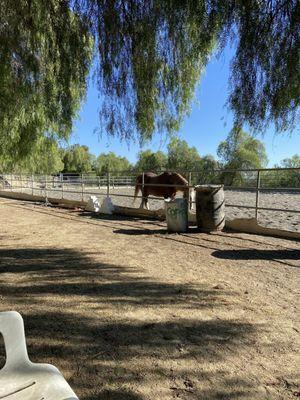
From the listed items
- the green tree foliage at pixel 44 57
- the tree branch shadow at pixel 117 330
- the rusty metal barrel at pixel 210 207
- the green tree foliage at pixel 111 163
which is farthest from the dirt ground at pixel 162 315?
the green tree foliage at pixel 111 163

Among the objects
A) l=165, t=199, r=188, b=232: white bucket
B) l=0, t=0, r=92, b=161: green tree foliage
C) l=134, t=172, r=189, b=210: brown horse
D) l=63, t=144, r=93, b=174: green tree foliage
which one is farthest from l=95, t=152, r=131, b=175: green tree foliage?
l=0, t=0, r=92, b=161: green tree foliage

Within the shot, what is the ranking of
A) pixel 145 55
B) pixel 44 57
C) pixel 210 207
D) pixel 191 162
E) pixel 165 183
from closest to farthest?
pixel 145 55 → pixel 44 57 → pixel 210 207 → pixel 165 183 → pixel 191 162

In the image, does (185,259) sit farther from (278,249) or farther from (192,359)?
(192,359)

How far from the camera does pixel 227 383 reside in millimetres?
2350

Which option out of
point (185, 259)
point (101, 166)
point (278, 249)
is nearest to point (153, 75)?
point (185, 259)

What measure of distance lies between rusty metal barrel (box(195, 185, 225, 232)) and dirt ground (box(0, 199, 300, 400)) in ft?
4.16

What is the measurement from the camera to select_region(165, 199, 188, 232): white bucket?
8016 millimetres

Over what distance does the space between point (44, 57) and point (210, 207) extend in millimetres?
4261

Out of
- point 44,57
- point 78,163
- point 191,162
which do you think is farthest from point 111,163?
point 44,57

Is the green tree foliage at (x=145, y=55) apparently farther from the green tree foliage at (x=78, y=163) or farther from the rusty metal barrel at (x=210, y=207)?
the green tree foliage at (x=78, y=163)

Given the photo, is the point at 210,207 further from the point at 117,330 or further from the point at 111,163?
the point at 111,163

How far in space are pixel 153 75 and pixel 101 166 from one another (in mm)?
72426

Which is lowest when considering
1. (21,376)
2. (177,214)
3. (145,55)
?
(21,376)

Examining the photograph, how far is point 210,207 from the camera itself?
26.0ft
